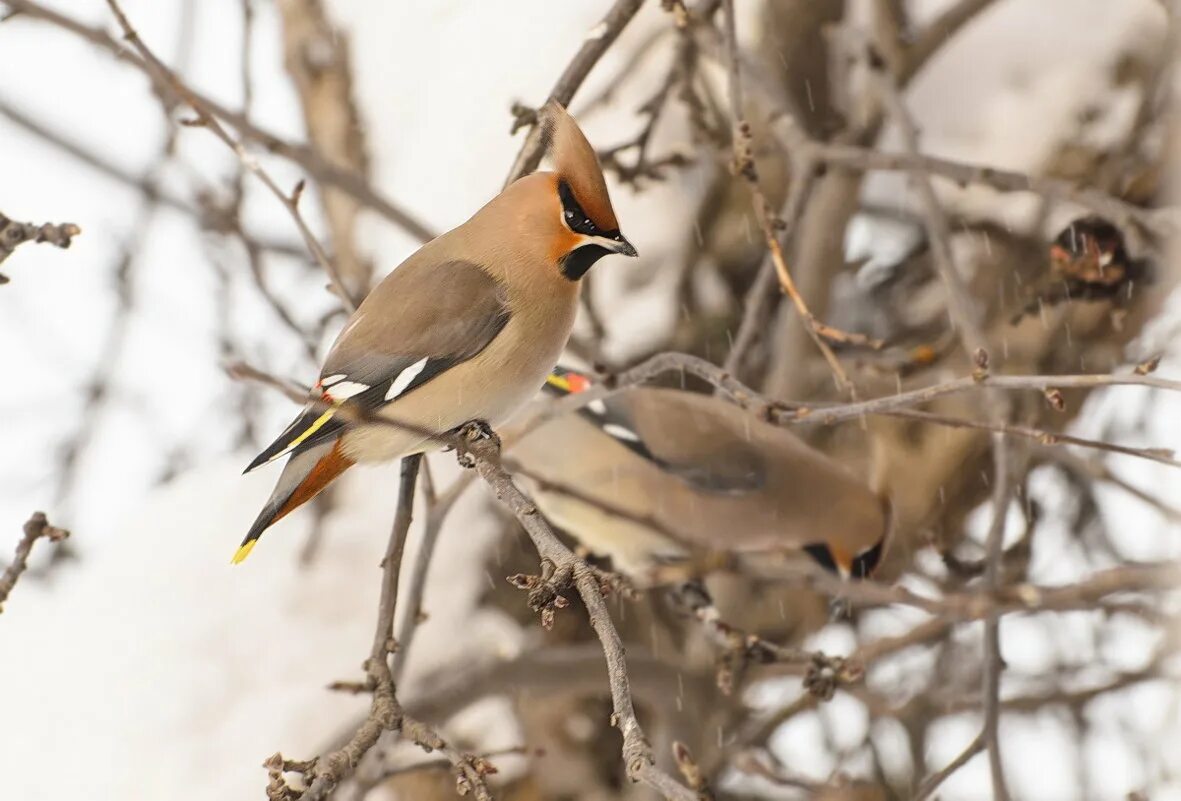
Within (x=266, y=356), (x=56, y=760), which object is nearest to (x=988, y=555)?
(x=266, y=356)

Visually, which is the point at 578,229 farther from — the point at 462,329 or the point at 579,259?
the point at 462,329

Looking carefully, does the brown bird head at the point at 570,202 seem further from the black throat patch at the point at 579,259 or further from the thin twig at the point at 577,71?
the thin twig at the point at 577,71

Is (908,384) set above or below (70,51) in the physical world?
below

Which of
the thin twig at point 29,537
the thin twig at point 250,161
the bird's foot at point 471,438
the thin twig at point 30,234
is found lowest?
the bird's foot at point 471,438

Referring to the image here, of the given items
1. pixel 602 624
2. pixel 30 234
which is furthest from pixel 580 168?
pixel 30 234

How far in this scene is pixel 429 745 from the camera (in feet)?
4.18

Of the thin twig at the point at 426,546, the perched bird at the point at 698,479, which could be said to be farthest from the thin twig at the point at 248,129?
the perched bird at the point at 698,479

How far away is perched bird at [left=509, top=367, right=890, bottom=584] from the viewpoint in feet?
8.90

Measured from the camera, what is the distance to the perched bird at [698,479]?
271cm

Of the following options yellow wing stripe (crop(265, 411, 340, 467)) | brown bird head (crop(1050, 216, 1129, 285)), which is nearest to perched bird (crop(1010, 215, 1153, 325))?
brown bird head (crop(1050, 216, 1129, 285))

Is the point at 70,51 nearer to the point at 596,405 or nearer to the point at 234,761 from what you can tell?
the point at 596,405

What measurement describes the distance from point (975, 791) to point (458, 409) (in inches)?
72.8

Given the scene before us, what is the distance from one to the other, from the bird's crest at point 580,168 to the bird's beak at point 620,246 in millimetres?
10

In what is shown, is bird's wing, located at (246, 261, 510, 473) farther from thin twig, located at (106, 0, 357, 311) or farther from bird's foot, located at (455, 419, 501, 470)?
thin twig, located at (106, 0, 357, 311)
